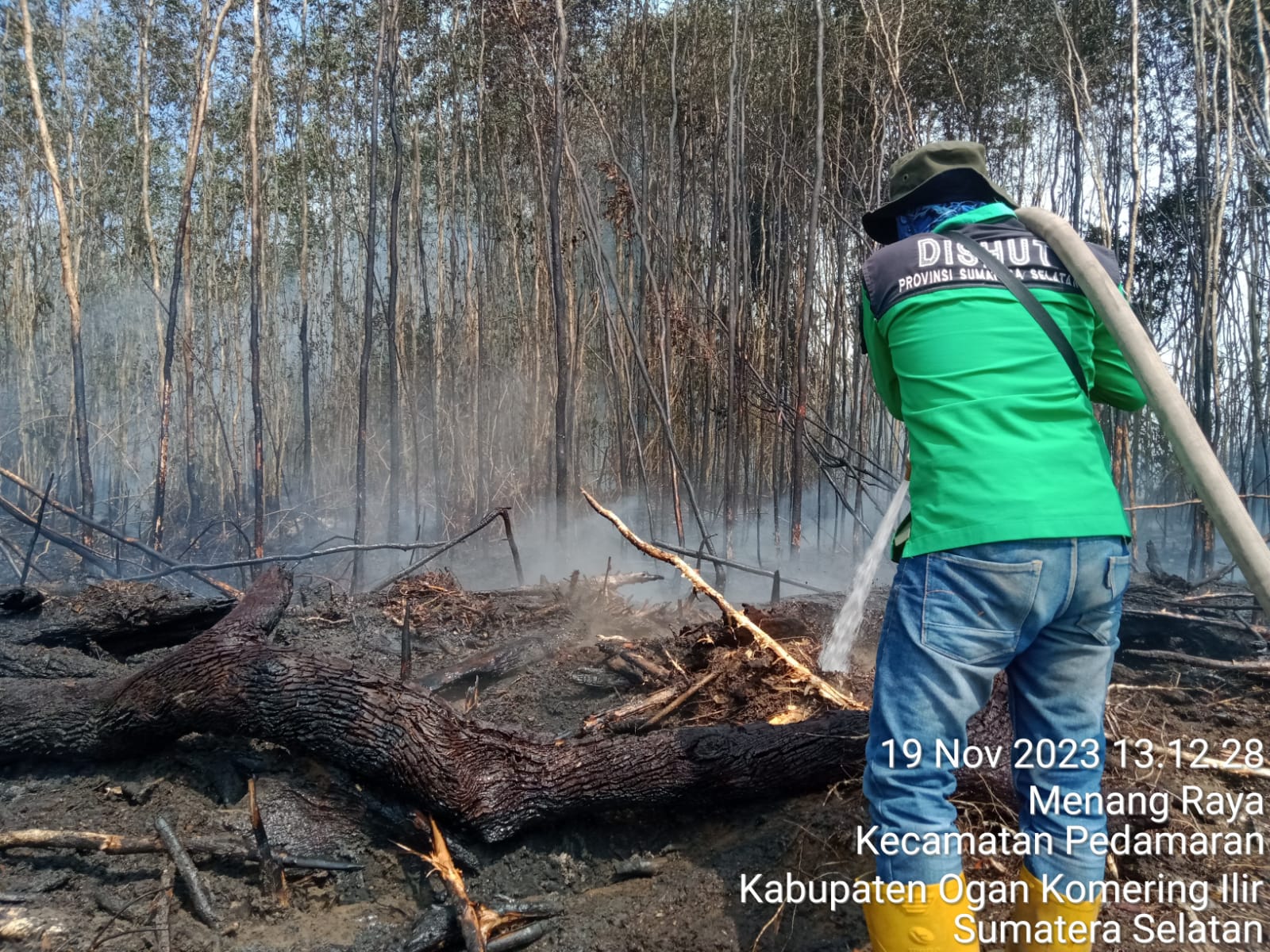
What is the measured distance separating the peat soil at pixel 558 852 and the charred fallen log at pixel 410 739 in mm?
117

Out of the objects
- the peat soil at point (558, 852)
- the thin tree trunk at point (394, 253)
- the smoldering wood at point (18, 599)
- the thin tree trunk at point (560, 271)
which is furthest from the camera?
the thin tree trunk at point (394, 253)

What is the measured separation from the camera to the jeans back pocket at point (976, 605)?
1717 mm

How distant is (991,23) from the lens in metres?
10.4

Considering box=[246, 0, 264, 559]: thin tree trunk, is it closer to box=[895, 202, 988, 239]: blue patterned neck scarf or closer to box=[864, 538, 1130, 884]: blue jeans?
box=[895, 202, 988, 239]: blue patterned neck scarf

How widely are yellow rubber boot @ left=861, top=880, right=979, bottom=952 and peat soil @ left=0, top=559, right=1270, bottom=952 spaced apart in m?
0.65

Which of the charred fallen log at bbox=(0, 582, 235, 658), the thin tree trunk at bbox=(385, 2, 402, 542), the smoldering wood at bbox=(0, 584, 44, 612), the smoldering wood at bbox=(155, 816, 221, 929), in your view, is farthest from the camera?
the thin tree trunk at bbox=(385, 2, 402, 542)

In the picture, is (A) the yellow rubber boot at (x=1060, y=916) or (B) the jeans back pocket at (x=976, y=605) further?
(A) the yellow rubber boot at (x=1060, y=916)

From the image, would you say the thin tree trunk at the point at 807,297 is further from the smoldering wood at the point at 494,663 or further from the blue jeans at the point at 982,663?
the blue jeans at the point at 982,663

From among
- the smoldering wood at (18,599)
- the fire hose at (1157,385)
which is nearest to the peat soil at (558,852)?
the fire hose at (1157,385)

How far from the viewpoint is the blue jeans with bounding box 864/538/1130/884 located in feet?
5.66

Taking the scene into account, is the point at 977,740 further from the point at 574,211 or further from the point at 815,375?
the point at 574,211

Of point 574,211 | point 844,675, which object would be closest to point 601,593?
point 844,675

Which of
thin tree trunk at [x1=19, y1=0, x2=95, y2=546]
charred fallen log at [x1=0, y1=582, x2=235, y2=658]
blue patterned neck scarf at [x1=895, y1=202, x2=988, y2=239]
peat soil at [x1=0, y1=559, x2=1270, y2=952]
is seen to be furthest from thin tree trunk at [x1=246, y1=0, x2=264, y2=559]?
blue patterned neck scarf at [x1=895, y1=202, x2=988, y2=239]

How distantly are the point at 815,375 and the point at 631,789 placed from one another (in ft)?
30.2
